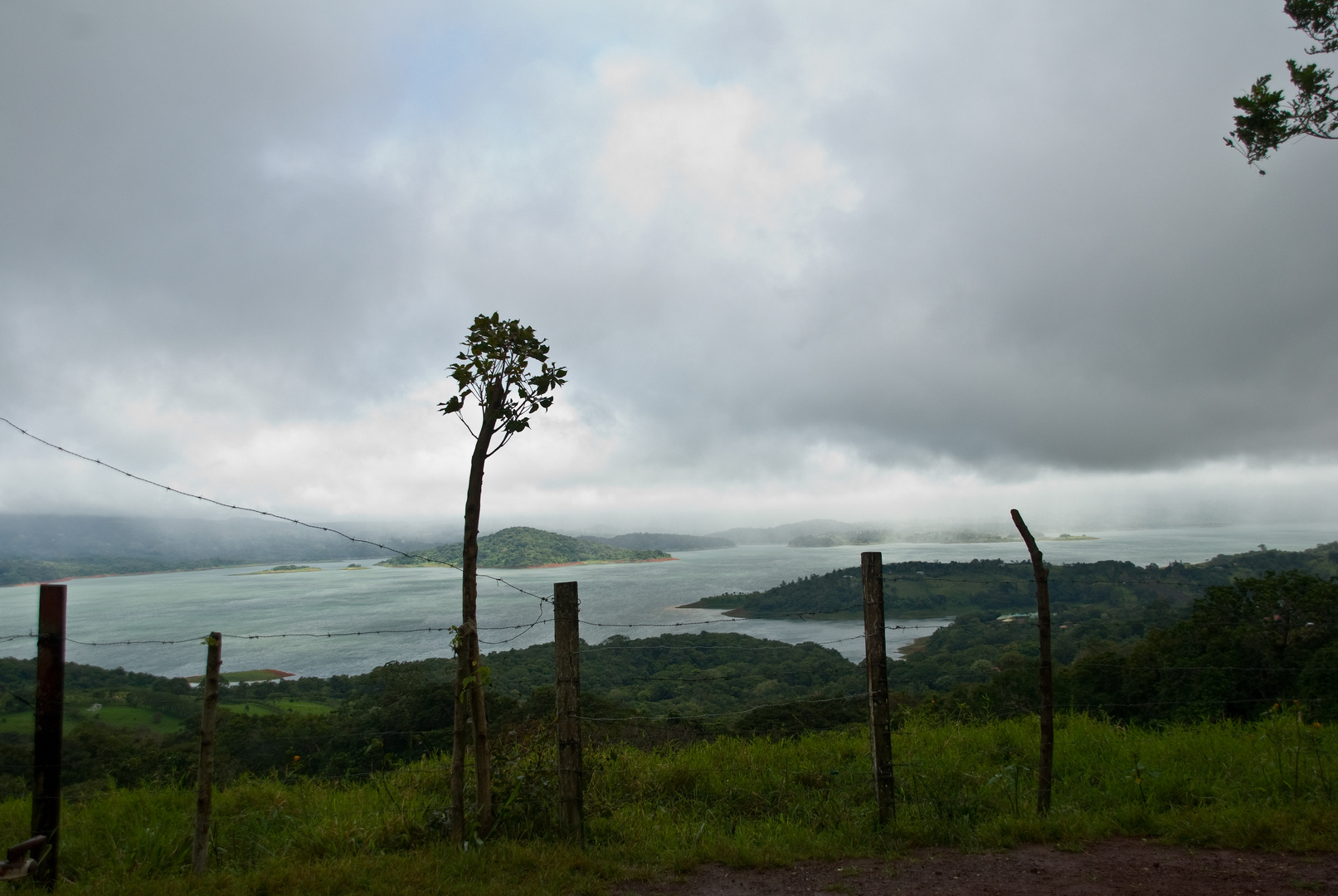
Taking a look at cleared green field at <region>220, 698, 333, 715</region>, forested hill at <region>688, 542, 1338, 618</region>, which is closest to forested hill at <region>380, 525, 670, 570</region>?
forested hill at <region>688, 542, 1338, 618</region>

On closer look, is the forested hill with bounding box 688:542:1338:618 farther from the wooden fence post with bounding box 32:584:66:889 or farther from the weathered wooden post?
the wooden fence post with bounding box 32:584:66:889

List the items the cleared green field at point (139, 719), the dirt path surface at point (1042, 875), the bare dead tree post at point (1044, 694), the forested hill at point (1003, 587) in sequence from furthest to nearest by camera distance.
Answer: the forested hill at point (1003, 587)
the cleared green field at point (139, 719)
the bare dead tree post at point (1044, 694)
the dirt path surface at point (1042, 875)

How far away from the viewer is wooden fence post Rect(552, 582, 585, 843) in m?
4.20

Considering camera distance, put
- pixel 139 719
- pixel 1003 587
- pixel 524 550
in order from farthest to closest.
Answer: pixel 524 550
pixel 1003 587
pixel 139 719

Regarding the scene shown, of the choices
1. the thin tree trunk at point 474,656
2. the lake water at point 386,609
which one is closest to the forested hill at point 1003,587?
the lake water at point 386,609

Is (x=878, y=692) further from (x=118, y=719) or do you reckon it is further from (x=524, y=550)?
(x=524, y=550)

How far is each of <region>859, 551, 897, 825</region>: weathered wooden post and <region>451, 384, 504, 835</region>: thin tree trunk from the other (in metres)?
2.53

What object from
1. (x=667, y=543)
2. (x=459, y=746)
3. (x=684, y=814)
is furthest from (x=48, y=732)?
(x=667, y=543)

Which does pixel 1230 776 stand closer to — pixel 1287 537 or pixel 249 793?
pixel 249 793

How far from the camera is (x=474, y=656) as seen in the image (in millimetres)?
4043

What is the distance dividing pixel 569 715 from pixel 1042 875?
2.85 metres

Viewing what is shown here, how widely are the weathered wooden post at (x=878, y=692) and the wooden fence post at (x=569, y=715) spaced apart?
1.96m

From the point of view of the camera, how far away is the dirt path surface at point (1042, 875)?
3430 millimetres

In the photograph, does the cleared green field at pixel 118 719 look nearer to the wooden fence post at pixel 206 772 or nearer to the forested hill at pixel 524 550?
the wooden fence post at pixel 206 772
